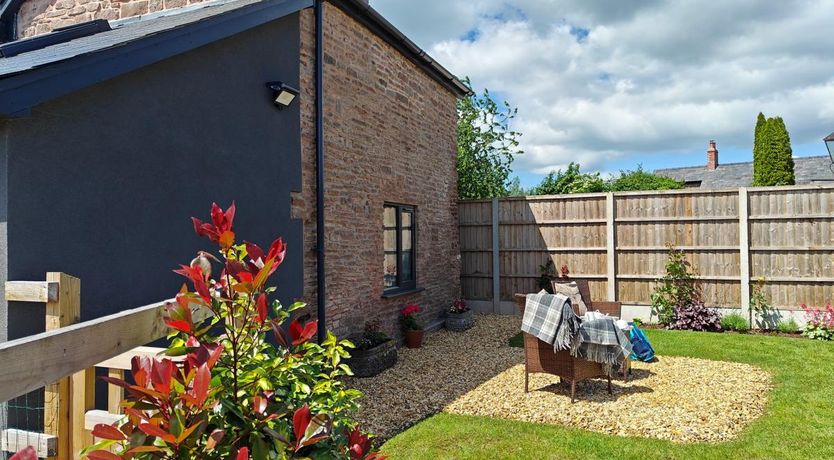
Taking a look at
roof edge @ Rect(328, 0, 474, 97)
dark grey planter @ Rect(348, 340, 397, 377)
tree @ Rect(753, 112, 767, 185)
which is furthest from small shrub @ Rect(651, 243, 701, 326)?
tree @ Rect(753, 112, 767, 185)

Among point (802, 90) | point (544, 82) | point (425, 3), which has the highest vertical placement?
point (802, 90)

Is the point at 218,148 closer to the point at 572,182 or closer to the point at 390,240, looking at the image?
the point at 390,240

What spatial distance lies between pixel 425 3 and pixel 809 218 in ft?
24.2

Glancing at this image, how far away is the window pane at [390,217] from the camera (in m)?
8.05

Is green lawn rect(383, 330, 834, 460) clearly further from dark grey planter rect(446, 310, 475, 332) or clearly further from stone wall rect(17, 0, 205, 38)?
stone wall rect(17, 0, 205, 38)

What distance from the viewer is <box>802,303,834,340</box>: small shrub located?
7957 mm

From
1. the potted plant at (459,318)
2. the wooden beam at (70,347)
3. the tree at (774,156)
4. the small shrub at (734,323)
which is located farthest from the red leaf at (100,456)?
the tree at (774,156)

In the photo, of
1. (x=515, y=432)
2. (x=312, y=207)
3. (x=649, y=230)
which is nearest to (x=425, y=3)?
(x=312, y=207)

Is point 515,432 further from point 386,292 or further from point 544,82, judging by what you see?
point 544,82

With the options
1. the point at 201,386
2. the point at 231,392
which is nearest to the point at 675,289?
the point at 231,392

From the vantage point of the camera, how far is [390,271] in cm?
819

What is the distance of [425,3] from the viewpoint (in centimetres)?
790

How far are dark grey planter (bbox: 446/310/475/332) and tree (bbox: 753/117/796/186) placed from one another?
10.3 metres

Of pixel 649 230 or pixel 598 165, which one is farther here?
pixel 598 165
